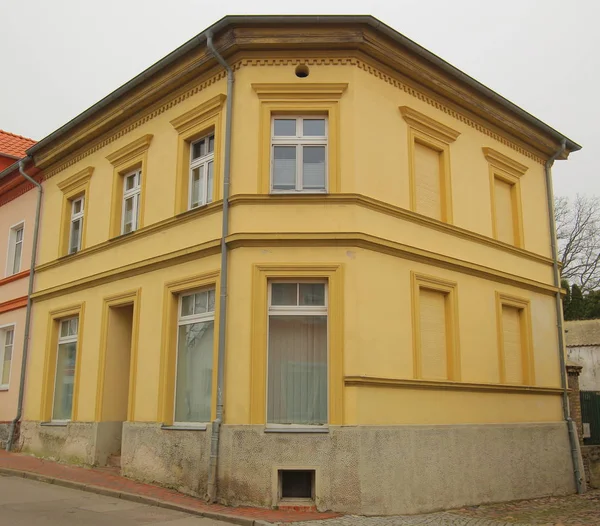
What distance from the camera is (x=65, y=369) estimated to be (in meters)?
16.0

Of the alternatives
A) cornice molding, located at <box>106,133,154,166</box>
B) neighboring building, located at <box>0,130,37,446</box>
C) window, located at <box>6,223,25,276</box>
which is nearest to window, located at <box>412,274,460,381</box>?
cornice molding, located at <box>106,133,154,166</box>

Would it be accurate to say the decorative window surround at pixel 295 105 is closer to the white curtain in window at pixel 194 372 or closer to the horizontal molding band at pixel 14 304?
the white curtain in window at pixel 194 372

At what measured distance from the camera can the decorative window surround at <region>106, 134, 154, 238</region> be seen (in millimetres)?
14164

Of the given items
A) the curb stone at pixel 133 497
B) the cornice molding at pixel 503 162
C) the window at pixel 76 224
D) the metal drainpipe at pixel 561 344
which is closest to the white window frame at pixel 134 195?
the window at pixel 76 224

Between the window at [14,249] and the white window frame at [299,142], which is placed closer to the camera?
the white window frame at [299,142]

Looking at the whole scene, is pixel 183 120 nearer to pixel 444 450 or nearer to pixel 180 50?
pixel 180 50

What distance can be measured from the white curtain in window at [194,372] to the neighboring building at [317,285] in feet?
0.12

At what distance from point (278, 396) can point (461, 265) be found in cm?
447

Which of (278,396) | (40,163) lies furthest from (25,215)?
(278,396)

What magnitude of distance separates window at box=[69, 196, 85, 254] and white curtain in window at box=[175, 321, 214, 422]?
5013 mm

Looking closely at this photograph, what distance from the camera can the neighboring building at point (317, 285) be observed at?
1090 cm

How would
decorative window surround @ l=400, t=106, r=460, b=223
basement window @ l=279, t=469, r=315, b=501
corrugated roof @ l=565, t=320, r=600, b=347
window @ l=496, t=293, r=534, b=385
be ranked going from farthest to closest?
1. corrugated roof @ l=565, t=320, r=600, b=347
2. window @ l=496, t=293, r=534, b=385
3. decorative window surround @ l=400, t=106, r=460, b=223
4. basement window @ l=279, t=469, r=315, b=501

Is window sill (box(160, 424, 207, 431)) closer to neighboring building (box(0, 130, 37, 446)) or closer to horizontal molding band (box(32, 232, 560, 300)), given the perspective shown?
horizontal molding band (box(32, 232, 560, 300))

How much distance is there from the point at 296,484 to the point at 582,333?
2952 cm
